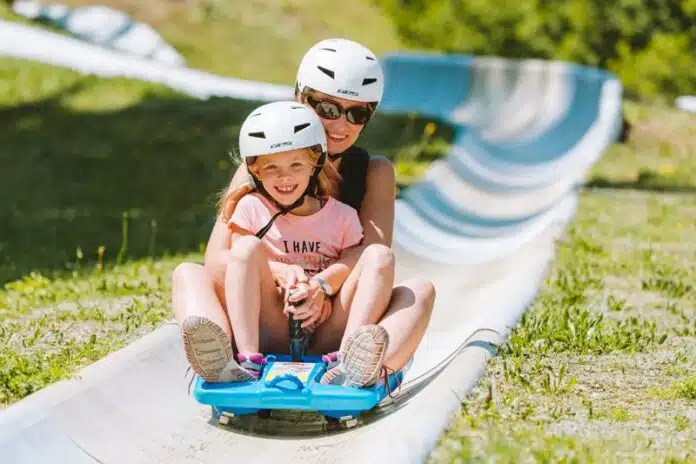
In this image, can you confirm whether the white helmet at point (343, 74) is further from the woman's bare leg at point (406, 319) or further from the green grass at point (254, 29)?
the green grass at point (254, 29)

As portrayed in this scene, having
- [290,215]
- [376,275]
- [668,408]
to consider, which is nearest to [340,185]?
[290,215]

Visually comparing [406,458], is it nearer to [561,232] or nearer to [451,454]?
[451,454]

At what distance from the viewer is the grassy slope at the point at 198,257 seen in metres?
4.77

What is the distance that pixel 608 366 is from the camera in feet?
18.2

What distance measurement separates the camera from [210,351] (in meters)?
5.02

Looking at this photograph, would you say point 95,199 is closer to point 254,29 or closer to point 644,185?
point 644,185

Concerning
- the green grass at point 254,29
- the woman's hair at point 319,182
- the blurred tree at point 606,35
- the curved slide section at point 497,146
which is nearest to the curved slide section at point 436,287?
the curved slide section at point 497,146

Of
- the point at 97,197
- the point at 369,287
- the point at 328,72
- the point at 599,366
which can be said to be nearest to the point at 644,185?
the point at 97,197

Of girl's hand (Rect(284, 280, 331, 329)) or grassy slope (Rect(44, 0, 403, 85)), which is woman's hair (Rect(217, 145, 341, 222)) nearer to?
girl's hand (Rect(284, 280, 331, 329))

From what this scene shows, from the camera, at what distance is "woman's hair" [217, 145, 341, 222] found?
561cm

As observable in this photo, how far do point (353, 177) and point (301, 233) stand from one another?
54cm

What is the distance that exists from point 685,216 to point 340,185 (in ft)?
17.5

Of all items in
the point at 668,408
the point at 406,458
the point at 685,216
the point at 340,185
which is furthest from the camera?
the point at 685,216

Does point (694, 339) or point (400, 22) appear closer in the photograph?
point (694, 339)
